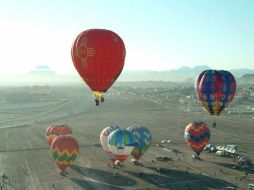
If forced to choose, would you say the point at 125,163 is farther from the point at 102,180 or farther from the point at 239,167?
the point at 239,167

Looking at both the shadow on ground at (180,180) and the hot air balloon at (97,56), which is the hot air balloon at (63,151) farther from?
the hot air balloon at (97,56)

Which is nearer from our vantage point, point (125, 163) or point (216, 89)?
point (216, 89)

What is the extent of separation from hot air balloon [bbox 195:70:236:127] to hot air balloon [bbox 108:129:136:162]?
11109 millimetres

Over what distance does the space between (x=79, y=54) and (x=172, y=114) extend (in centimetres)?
7646

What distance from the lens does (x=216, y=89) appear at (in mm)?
53250

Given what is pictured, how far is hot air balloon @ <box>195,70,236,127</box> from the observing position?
2099 inches

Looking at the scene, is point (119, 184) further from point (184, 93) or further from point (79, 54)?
point (184, 93)

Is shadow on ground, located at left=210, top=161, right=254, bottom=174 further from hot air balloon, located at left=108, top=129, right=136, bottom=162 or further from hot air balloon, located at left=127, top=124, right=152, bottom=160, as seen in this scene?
hot air balloon, located at left=108, top=129, right=136, bottom=162

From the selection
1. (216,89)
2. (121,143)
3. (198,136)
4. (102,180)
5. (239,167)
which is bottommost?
(102,180)

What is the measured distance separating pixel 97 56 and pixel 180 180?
17.3m

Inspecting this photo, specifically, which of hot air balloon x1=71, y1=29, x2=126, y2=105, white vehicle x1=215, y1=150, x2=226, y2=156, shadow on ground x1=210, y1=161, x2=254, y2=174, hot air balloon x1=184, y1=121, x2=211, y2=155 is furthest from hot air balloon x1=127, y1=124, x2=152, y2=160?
white vehicle x1=215, y1=150, x2=226, y2=156

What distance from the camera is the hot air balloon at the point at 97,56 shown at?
43.9 metres

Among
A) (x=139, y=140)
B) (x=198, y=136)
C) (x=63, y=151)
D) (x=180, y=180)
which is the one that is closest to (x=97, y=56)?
(x=63, y=151)

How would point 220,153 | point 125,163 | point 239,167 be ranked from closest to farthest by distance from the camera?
point 239,167 → point 125,163 → point 220,153
